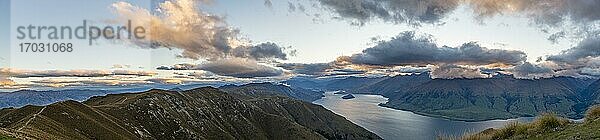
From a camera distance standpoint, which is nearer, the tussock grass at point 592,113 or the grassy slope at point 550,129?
the grassy slope at point 550,129

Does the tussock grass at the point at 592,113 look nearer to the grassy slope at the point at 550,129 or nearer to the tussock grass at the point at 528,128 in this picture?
the grassy slope at the point at 550,129

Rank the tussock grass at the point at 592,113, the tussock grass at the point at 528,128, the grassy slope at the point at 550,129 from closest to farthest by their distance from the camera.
→ the grassy slope at the point at 550,129, the tussock grass at the point at 528,128, the tussock grass at the point at 592,113

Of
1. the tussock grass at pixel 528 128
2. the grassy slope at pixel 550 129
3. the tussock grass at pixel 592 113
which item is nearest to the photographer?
the grassy slope at pixel 550 129

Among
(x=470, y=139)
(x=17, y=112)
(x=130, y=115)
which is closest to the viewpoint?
(x=470, y=139)

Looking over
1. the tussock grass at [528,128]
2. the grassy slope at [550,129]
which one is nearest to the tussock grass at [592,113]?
the grassy slope at [550,129]

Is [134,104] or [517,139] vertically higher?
[517,139]

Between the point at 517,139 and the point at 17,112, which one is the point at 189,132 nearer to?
the point at 17,112

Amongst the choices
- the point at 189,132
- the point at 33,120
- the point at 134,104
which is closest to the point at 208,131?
the point at 189,132

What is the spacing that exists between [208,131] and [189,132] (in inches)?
806

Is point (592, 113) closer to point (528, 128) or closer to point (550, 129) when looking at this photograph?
point (550, 129)

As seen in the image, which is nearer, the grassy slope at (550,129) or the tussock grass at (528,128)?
the grassy slope at (550,129)

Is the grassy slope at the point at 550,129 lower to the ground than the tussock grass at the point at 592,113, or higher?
lower

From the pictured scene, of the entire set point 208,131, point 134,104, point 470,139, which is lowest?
point 208,131

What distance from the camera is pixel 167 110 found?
197875 millimetres
